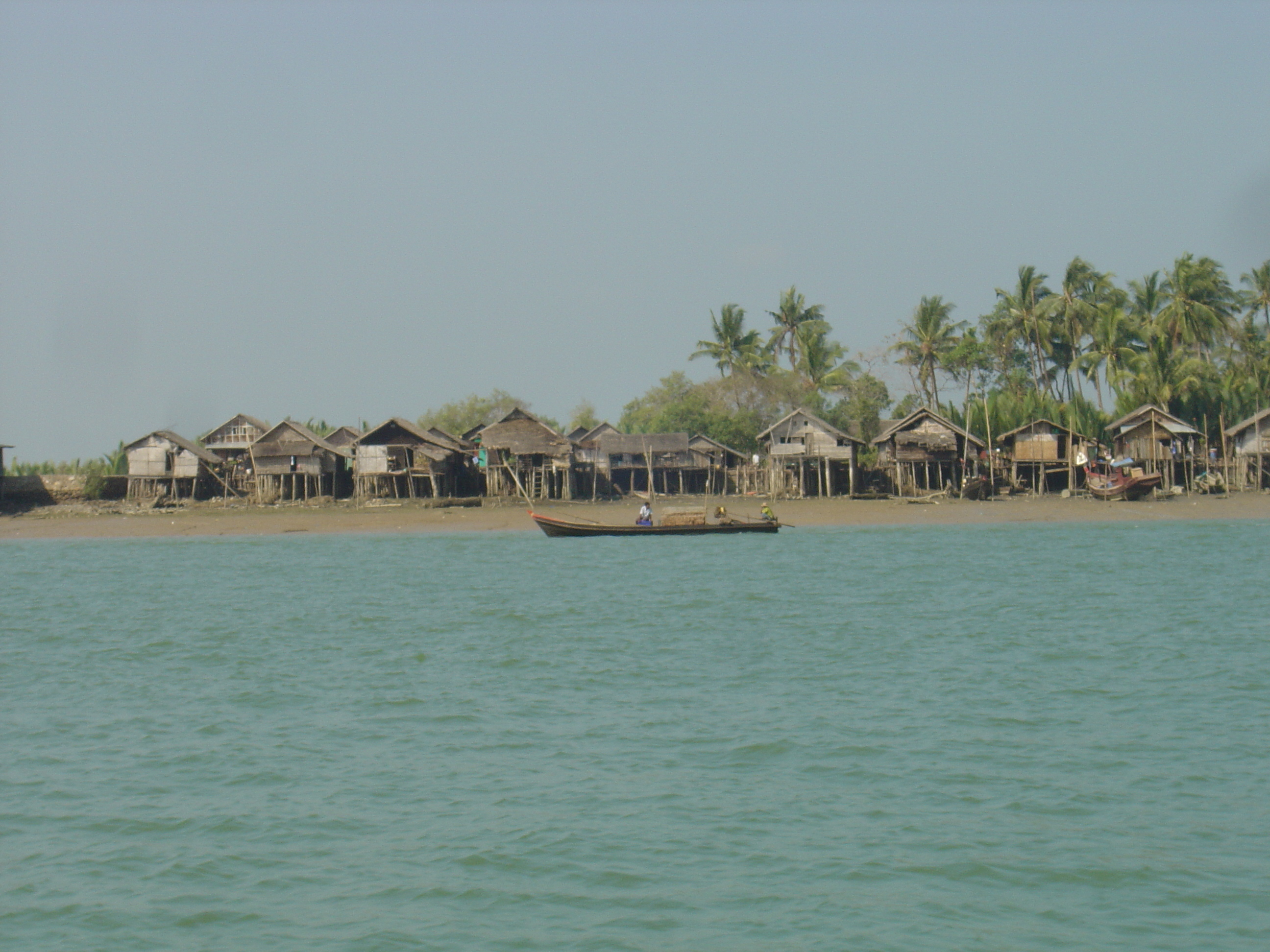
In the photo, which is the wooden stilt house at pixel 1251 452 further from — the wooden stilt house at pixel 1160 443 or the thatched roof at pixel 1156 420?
the thatched roof at pixel 1156 420

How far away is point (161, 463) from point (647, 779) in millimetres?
46788

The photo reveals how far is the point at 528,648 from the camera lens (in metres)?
18.0

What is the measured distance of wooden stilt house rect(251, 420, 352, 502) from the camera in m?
52.0

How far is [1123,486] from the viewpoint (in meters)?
44.4

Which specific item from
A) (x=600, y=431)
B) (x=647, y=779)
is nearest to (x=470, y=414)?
(x=600, y=431)

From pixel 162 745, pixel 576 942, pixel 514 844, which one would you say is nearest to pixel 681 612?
pixel 162 745

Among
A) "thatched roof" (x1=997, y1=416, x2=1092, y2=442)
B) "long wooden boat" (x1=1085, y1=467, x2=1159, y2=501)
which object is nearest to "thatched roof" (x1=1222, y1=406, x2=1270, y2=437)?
"long wooden boat" (x1=1085, y1=467, x2=1159, y2=501)

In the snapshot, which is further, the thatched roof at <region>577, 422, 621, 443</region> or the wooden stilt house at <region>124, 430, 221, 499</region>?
the thatched roof at <region>577, 422, 621, 443</region>

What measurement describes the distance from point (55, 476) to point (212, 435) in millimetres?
6691

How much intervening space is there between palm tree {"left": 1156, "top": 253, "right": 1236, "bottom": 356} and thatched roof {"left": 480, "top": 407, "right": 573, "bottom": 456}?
25.9 meters

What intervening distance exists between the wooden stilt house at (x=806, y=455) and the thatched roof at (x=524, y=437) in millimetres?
8579

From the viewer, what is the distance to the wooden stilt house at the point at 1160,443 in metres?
47.1

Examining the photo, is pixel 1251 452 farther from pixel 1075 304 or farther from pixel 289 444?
pixel 289 444

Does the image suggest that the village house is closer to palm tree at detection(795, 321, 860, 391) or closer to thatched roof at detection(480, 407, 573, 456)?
thatched roof at detection(480, 407, 573, 456)
